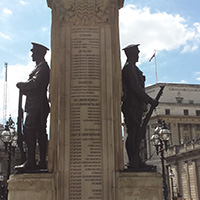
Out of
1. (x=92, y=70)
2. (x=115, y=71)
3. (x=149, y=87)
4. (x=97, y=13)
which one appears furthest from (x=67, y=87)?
(x=149, y=87)

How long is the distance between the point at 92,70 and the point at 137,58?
5.76ft

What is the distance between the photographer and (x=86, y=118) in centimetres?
912

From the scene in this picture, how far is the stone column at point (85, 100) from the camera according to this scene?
28.3 feet

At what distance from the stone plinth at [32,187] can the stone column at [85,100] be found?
24cm

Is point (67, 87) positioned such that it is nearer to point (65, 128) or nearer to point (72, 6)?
point (65, 128)

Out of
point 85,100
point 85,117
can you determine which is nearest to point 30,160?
point 85,117

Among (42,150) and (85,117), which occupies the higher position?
(85,117)

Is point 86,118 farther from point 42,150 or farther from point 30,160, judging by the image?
point 30,160

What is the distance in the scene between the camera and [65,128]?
8992 millimetres

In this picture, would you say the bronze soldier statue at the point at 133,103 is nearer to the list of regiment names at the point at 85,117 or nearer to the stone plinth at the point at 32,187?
the list of regiment names at the point at 85,117

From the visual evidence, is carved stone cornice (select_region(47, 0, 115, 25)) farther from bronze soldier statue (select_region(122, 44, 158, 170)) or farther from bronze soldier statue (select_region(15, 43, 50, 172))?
bronze soldier statue (select_region(15, 43, 50, 172))

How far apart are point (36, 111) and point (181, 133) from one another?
220 ft

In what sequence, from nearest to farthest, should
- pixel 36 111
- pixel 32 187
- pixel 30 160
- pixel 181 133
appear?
pixel 32 187
pixel 30 160
pixel 36 111
pixel 181 133

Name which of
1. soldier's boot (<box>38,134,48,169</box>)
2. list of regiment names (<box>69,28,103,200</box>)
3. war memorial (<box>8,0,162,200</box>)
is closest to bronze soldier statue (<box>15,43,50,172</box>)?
soldier's boot (<box>38,134,48,169</box>)
